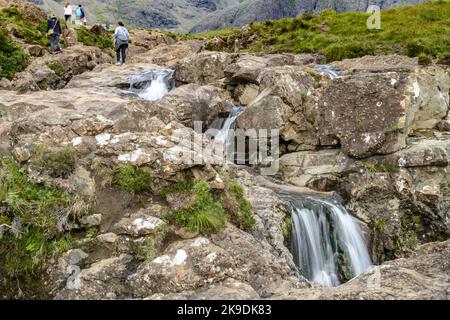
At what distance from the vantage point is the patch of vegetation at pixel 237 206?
996 centimetres

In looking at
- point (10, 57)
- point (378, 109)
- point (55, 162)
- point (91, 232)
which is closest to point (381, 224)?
point (378, 109)

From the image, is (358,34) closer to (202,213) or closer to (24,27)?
(202,213)

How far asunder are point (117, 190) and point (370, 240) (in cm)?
1090

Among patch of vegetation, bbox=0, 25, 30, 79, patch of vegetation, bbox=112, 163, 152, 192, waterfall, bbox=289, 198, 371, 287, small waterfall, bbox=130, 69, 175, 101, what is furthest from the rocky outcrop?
patch of vegetation, bbox=0, 25, 30, 79

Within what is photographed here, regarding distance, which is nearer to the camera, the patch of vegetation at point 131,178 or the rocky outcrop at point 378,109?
the patch of vegetation at point 131,178

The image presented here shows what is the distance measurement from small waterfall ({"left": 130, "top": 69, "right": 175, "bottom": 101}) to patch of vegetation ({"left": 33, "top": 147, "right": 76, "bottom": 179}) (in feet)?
55.8

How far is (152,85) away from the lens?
93.2ft

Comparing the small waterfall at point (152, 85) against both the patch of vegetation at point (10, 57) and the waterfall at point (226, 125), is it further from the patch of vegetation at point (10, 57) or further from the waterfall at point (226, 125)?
the patch of vegetation at point (10, 57)

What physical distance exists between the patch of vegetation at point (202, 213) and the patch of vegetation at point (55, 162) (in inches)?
125

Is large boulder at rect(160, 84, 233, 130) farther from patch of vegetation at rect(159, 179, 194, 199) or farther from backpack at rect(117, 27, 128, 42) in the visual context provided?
patch of vegetation at rect(159, 179, 194, 199)

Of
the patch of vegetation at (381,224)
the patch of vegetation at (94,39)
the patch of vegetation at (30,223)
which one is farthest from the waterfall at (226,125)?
the patch of vegetation at (94,39)

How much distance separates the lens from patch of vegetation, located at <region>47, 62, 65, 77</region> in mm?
28812

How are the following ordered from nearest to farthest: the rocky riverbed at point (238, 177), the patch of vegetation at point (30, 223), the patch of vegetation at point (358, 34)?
the rocky riverbed at point (238, 177)
the patch of vegetation at point (30, 223)
the patch of vegetation at point (358, 34)
